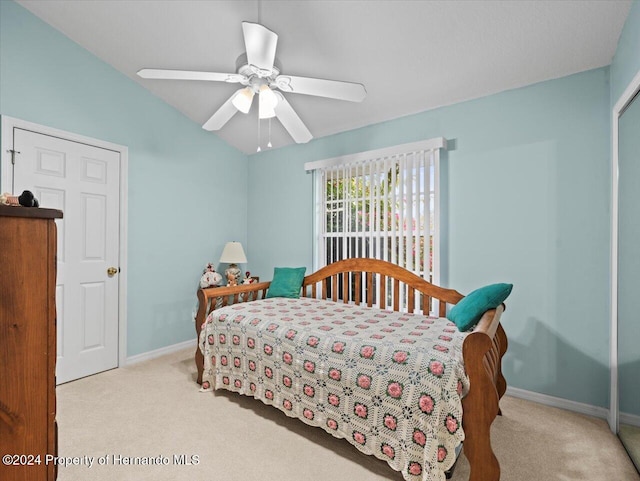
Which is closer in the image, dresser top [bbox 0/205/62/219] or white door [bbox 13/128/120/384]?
dresser top [bbox 0/205/62/219]

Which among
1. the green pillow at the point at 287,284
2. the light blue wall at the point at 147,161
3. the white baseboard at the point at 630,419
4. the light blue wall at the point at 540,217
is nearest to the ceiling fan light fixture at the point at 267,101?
the light blue wall at the point at 540,217

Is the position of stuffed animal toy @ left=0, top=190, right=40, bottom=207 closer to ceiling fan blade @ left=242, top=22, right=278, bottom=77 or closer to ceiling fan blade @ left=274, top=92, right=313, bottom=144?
ceiling fan blade @ left=242, top=22, right=278, bottom=77

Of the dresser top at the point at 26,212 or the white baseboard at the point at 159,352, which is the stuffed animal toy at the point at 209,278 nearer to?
the white baseboard at the point at 159,352

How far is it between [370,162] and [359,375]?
2.15 meters

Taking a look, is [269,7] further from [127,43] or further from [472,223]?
[472,223]

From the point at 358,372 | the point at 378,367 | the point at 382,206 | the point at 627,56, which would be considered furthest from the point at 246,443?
the point at 627,56

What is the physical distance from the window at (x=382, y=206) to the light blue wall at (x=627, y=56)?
3.68 ft

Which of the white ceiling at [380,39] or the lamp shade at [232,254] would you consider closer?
the white ceiling at [380,39]

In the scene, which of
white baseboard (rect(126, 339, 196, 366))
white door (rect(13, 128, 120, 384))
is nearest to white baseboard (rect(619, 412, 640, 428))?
white baseboard (rect(126, 339, 196, 366))

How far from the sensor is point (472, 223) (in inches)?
106

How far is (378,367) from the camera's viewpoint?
1709 mm

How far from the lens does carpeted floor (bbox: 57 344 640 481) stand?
5.44ft

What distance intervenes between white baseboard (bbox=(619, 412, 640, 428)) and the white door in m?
3.97

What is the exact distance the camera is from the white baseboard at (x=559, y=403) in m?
2.20
